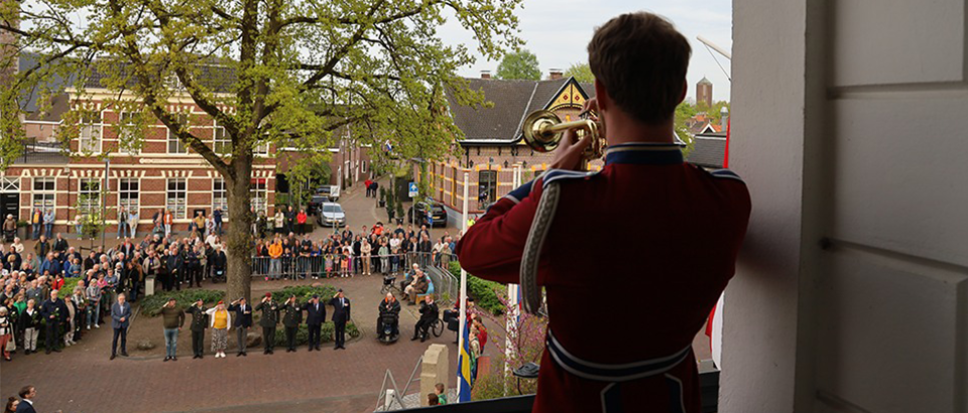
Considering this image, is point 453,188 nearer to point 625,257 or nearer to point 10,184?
point 10,184

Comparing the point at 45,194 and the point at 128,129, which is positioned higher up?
the point at 128,129

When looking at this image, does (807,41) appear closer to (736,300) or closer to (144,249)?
(736,300)

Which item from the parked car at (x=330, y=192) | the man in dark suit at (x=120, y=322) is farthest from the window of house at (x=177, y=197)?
the man in dark suit at (x=120, y=322)

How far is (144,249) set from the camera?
13.7 m

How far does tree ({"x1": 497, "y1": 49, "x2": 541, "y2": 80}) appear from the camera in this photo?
31.1 m

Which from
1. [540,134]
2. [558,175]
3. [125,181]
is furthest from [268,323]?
[125,181]

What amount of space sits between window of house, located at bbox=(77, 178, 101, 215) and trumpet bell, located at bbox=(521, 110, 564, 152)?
56.3 ft

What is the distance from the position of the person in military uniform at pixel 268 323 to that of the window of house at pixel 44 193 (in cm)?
1209

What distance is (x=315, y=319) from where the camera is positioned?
1014 centimetres

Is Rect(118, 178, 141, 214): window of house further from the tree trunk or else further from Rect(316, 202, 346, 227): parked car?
the tree trunk

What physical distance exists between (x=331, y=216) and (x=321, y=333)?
10263 mm

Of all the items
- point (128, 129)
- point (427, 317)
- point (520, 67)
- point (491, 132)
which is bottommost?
point (427, 317)

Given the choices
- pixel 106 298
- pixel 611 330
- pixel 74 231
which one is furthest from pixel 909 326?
pixel 74 231

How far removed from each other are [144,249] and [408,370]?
6834mm
